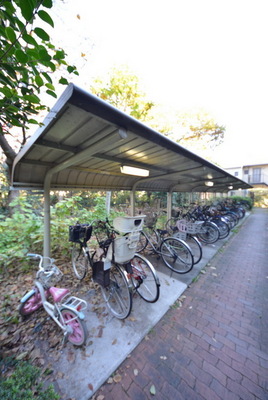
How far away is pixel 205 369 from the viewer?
161cm

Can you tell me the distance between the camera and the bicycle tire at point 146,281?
2.30m

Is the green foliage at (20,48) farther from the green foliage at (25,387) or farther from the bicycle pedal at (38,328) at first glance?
the bicycle pedal at (38,328)

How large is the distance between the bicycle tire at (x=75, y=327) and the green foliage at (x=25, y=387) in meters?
0.38

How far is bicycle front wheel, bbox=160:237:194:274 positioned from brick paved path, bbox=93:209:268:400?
50 centimetres

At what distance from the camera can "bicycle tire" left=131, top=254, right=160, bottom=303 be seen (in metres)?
2.30

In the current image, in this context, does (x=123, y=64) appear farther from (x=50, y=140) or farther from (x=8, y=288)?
(x=8, y=288)

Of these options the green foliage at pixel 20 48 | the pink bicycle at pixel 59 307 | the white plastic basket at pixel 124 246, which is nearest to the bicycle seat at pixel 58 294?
the pink bicycle at pixel 59 307

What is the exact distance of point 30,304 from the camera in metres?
2.12

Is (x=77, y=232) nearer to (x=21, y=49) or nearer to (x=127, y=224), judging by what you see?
(x=127, y=224)

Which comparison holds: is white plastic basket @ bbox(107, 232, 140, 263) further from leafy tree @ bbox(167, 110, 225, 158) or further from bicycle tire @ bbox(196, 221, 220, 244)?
leafy tree @ bbox(167, 110, 225, 158)

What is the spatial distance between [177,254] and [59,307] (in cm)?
267

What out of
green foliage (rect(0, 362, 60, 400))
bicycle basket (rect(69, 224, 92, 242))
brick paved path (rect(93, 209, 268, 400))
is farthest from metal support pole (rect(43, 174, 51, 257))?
brick paved path (rect(93, 209, 268, 400))

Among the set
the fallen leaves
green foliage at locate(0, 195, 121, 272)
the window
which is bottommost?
the fallen leaves

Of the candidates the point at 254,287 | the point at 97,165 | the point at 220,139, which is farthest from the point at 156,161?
the point at 220,139
